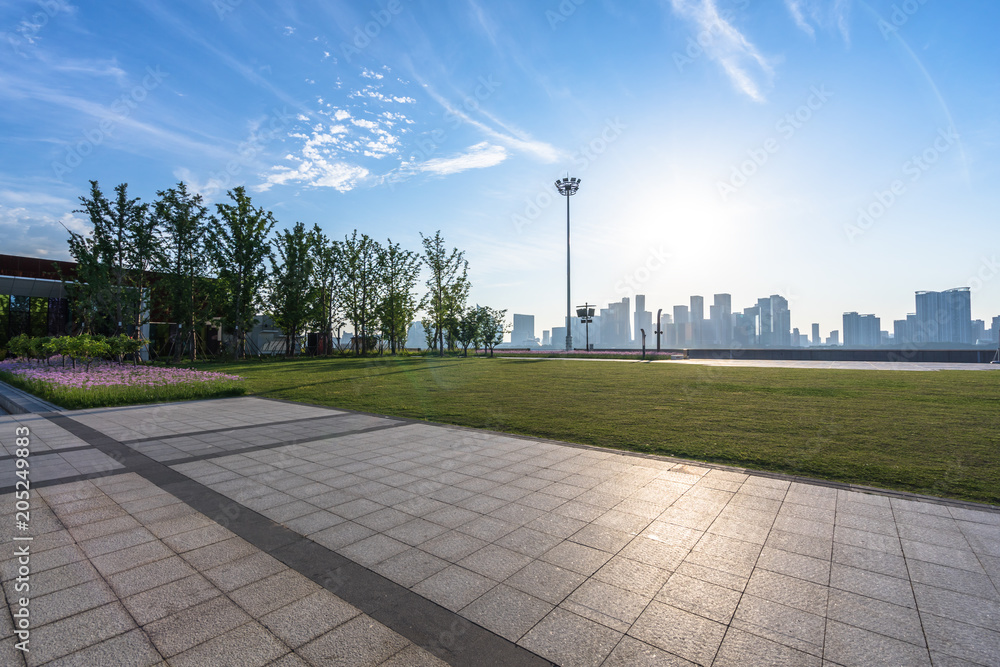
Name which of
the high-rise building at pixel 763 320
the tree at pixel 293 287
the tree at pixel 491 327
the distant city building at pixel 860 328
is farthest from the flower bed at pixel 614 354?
the distant city building at pixel 860 328

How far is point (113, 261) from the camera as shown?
2628 centimetres

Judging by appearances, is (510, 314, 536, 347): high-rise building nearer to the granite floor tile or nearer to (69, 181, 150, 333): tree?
(69, 181, 150, 333): tree

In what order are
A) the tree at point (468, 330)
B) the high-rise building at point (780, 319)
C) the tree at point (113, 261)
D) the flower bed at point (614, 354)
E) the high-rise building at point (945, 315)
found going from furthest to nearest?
the high-rise building at point (780, 319) → the high-rise building at point (945, 315) → the tree at point (468, 330) → the flower bed at point (614, 354) → the tree at point (113, 261)

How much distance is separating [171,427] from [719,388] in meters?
14.1

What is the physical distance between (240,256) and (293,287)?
14.6 feet

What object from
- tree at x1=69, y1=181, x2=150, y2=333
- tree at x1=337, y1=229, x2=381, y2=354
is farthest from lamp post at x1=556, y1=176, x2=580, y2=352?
tree at x1=69, y1=181, x2=150, y2=333

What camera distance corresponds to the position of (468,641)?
2.55 meters

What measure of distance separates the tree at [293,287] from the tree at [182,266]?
5.56 meters

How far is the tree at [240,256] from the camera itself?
3269 cm

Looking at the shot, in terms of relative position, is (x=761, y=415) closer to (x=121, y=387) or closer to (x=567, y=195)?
(x=121, y=387)

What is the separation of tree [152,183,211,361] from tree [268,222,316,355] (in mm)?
5560

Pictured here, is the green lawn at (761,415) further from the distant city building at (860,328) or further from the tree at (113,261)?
the distant city building at (860,328)

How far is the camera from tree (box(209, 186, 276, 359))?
3269cm

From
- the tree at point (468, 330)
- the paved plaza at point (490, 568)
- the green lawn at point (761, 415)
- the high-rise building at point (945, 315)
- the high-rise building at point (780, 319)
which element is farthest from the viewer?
the high-rise building at point (780, 319)
